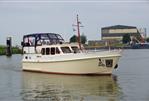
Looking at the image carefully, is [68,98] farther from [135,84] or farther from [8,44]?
[8,44]

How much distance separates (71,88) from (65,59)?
859 cm

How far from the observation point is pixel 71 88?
2844cm

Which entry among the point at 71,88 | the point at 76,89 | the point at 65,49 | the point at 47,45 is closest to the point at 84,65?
the point at 65,49

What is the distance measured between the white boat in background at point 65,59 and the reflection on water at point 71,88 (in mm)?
1057

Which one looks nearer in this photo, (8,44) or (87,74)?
(87,74)

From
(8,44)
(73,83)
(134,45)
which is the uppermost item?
(73,83)

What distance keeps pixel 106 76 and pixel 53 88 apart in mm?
8755

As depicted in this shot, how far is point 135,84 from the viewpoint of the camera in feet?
99.1

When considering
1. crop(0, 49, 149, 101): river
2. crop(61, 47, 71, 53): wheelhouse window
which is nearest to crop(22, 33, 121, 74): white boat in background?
crop(61, 47, 71, 53): wheelhouse window

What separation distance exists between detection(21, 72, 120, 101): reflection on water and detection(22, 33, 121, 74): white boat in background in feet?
3.47

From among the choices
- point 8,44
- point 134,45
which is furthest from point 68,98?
point 134,45

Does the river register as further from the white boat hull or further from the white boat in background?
the white boat in background

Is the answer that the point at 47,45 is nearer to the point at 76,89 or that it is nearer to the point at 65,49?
the point at 65,49

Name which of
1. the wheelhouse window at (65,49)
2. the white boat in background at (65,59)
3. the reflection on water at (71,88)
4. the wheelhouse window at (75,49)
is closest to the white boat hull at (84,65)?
the white boat in background at (65,59)
